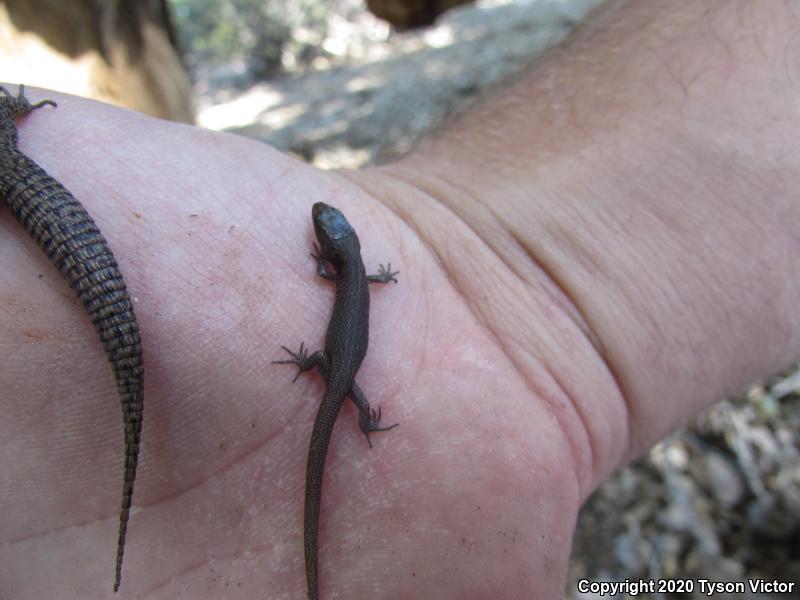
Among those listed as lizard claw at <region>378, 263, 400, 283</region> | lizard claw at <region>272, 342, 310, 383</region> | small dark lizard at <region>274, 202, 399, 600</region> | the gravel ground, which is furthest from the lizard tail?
the gravel ground

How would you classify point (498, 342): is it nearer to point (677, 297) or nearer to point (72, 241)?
point (677, 297)

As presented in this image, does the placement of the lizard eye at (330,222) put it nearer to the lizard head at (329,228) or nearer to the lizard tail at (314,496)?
the lizard head at (329,228)

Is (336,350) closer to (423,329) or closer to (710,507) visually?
(423,329)

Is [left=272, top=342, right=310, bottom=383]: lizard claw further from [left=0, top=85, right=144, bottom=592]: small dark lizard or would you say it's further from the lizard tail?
[left=0, top=85, right=144, bottom=592]: small dark lizard

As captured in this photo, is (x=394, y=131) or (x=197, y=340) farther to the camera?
(x=394, y=131)

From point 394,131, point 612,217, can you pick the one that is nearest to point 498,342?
point 612,217

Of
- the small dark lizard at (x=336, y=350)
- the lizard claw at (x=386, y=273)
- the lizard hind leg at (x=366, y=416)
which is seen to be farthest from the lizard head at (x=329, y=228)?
the lizard hind leg at (x=366, y=416)
